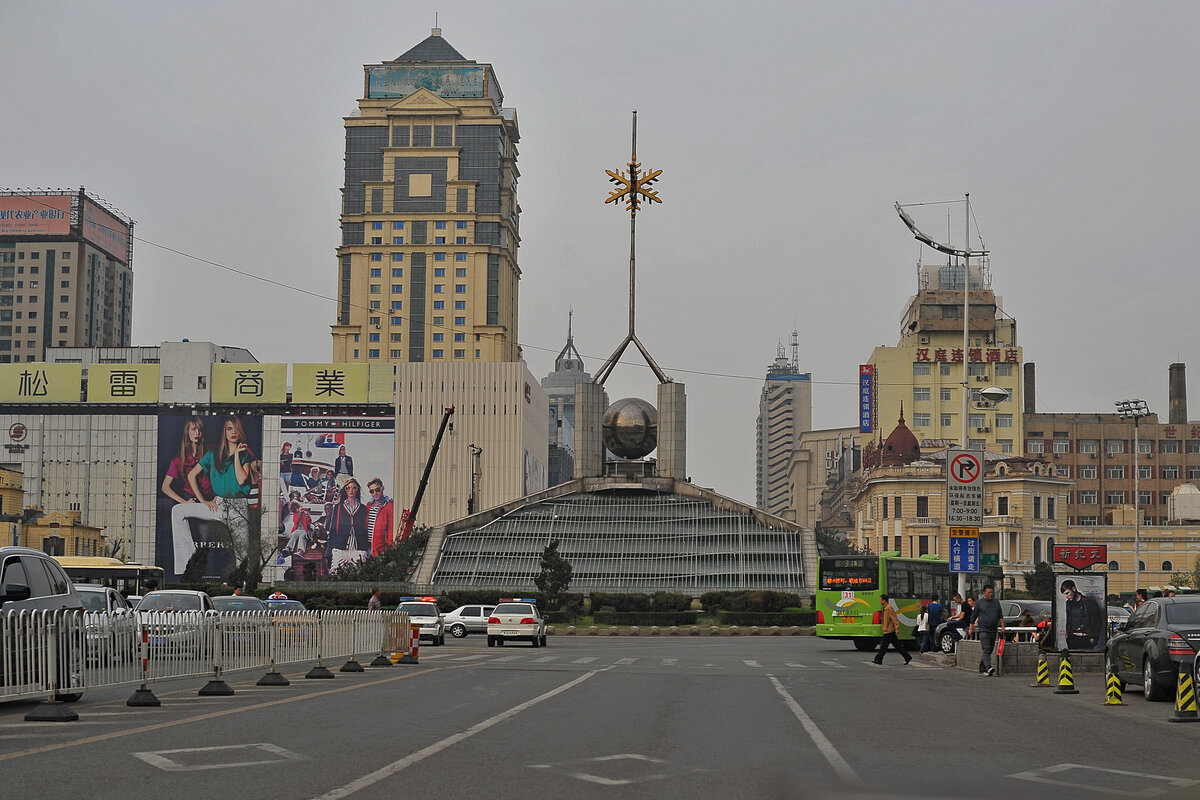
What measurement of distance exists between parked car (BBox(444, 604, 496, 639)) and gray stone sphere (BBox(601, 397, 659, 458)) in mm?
36078

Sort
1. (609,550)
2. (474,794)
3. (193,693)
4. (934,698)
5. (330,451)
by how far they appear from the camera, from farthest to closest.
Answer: (330,451), (609,550), (934,698), (193,693), (474,794)

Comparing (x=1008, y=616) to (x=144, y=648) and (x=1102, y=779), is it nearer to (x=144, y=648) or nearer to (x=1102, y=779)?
(x=144, y=648)

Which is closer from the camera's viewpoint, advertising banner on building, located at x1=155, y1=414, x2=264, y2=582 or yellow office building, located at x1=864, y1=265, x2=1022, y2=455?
yellow office building, located at x1=864, y1=265, x2=1022, y2=455

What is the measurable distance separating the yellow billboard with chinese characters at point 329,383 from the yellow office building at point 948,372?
53.2 metres

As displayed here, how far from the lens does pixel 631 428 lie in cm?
9369

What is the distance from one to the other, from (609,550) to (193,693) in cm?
6671

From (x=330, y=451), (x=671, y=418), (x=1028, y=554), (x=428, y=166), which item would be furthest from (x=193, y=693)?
(x=428, y=166)

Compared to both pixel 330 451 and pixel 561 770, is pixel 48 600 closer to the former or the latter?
pixel 561 770

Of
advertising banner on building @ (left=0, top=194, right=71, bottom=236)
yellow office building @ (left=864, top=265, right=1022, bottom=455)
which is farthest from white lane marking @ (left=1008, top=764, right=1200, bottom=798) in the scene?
advertising banner on building @ (left=0, top=194, right=71, bottom=236)

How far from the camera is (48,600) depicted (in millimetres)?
18344

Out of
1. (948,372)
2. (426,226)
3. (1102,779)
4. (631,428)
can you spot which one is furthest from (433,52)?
(1102,779)

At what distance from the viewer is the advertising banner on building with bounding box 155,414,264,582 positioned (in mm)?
139625

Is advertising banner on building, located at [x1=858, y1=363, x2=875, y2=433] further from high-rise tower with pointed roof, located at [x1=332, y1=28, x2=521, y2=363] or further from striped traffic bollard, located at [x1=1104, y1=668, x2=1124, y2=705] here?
striped traffic bollard, located at [x1=1104, y1=668, x2=1124, y2=705]

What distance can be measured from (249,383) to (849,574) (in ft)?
357
